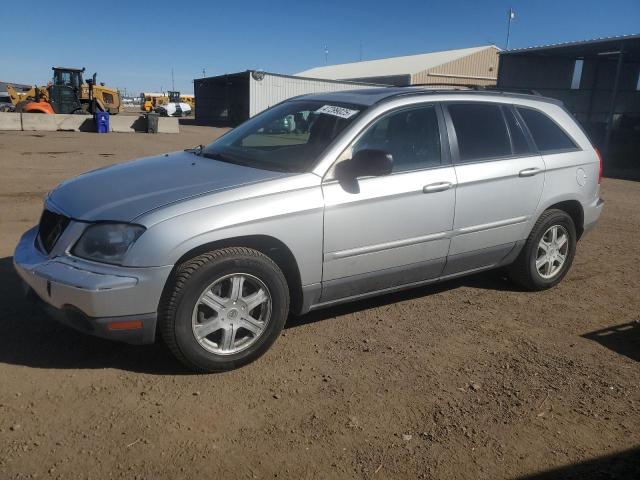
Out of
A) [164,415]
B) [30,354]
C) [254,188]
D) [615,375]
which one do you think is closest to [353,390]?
[164,415]

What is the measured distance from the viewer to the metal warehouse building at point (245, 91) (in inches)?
1339

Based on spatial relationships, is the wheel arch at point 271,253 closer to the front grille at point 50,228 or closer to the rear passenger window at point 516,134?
the front grille at point 50,228

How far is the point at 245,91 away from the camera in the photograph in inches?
1420

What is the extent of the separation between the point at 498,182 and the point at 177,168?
97.0 inches

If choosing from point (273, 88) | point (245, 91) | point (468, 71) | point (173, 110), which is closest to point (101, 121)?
point (273, 88)

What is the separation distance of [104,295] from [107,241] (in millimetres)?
310

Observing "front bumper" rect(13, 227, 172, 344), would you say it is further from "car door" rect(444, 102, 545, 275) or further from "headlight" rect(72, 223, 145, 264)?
"car door" rect(444, 102, 545, 275)

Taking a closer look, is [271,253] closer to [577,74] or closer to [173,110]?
[577,74]

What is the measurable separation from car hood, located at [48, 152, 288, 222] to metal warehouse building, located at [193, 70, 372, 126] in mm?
23559

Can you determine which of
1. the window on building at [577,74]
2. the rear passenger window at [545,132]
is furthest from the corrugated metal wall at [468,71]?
the rear passenger window at [545,132]

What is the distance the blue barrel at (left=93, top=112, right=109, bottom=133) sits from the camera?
24.4 meters

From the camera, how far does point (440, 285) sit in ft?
16.8

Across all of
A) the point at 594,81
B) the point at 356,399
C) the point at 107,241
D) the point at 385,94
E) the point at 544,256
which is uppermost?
the point at 594,81

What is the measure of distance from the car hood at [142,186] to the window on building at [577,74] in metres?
25.6
